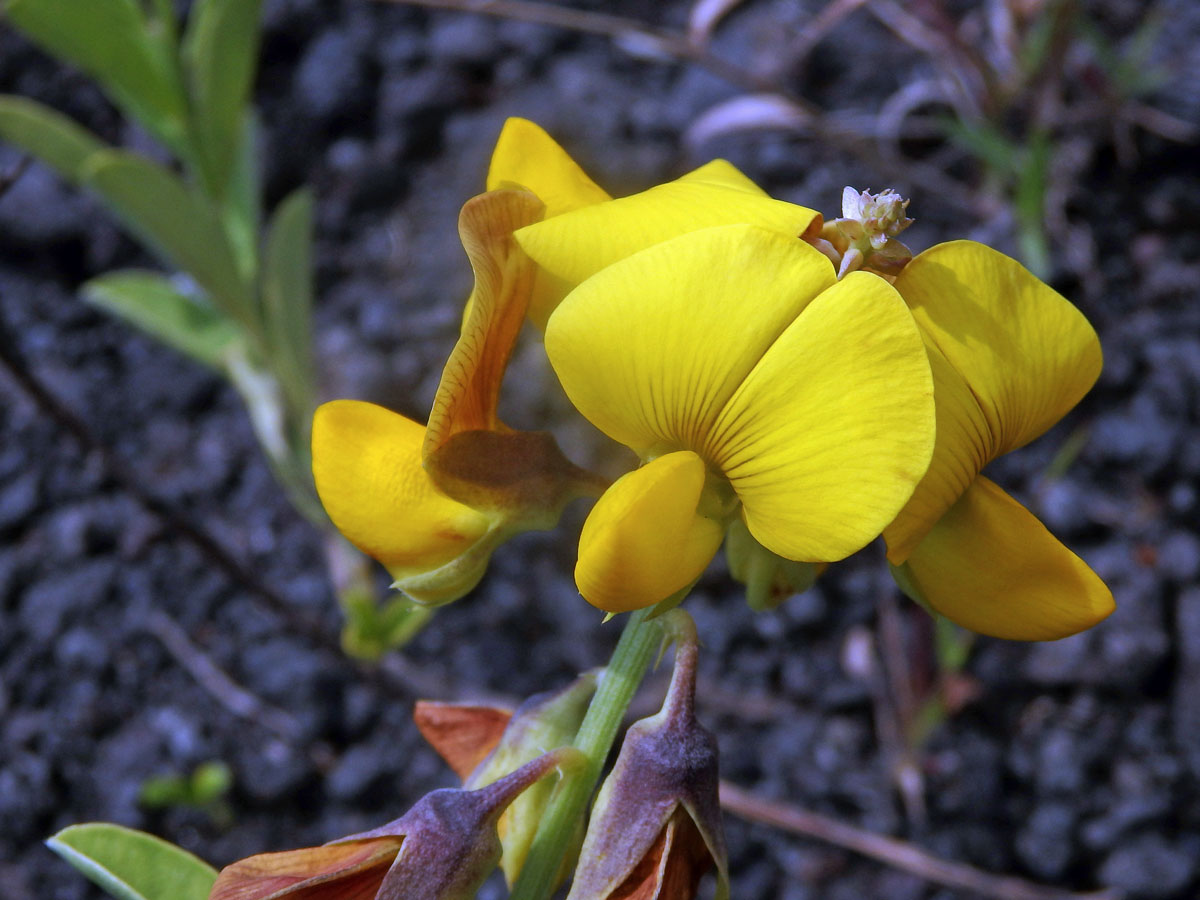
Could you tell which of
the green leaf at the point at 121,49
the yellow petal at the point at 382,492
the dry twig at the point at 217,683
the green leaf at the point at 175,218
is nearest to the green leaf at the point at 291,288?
the green leaf at the point at 175,218

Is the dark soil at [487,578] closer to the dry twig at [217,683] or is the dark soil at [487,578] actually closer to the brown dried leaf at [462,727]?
the dry twig at [217,683]

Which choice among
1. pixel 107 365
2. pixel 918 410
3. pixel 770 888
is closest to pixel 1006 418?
pixel 918 410

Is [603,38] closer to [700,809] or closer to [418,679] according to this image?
[418,679]

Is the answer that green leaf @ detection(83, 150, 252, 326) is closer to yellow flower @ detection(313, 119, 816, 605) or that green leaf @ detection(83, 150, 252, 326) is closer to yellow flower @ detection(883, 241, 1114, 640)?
yellow flower @ detection(313, 119, 816, 605)

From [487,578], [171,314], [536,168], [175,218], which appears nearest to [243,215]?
[171,314]

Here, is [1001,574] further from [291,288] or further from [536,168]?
[291,288]

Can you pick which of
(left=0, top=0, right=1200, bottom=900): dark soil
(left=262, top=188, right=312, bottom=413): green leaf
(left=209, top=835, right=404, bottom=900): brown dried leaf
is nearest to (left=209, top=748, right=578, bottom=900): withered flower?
(left=209, top=835, right=404, bottom=900): brown dried leaf
